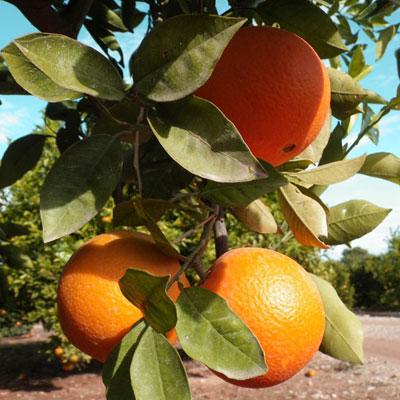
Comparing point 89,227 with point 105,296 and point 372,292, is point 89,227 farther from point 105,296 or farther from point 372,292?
point 372,292

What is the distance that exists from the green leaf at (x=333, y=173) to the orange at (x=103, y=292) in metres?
0.22

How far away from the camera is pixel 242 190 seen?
54 centimetres

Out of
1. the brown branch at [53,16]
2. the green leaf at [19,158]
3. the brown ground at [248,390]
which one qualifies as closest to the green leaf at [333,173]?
the brown branch at [53,16]

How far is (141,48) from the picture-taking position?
1.49 ft

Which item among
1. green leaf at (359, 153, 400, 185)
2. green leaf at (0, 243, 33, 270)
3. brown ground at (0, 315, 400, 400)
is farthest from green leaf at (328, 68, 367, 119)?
brown ground at (0, 315, 400, 400)

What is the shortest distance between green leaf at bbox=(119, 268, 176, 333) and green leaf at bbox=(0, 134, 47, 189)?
29.2 inches

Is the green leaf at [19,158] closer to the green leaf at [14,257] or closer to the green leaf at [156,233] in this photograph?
the green leaf at [14,257]

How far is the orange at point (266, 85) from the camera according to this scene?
495 millimetres

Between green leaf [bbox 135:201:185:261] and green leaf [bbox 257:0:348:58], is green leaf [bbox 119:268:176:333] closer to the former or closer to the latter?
green leaf [bbox 135:201:185:261]

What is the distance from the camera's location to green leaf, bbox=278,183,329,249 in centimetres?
58

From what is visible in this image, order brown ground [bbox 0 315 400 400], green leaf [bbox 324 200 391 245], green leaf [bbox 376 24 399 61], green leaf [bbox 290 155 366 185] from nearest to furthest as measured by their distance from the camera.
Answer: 1. green leaf [bbox 290 155 366 185]
2. green leaf [bbox 324 200 391 245]
3. green leaf [bbox 376 24 399 61]
4. brown ground [bbox 0 315 400 400]

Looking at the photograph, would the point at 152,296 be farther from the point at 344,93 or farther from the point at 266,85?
the point at 344,93

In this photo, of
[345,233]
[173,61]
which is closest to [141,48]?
[173,61]

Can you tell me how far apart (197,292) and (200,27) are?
265 mm
